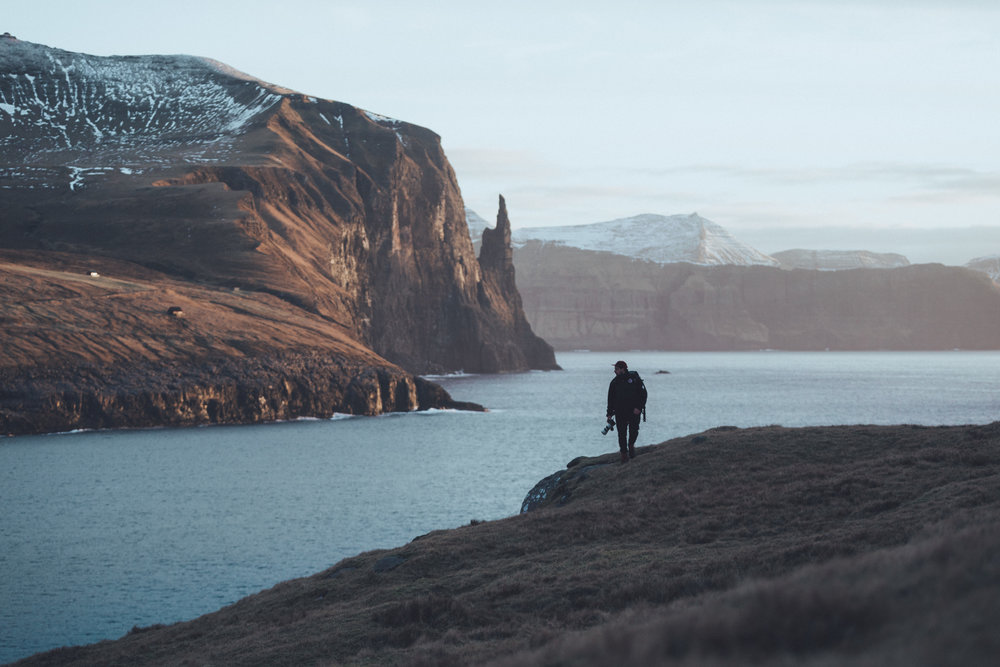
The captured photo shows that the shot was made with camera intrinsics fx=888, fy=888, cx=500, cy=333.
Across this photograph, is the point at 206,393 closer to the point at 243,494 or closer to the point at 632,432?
the point at 243,494

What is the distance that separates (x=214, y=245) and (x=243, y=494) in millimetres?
87156

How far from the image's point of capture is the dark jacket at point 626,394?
2428 cm

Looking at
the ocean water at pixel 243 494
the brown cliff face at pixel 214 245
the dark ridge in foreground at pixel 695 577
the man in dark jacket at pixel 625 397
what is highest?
the brown cliff face at pixel 214 245

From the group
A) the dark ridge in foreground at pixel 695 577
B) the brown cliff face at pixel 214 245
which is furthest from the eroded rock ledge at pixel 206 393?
the dark ridge in foreground at pixel 695 577

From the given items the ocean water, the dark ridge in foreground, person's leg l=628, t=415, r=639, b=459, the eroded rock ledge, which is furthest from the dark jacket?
the eroded rock ledge

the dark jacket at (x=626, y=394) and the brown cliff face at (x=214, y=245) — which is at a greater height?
the brown cliff face at (x=214, y=245)

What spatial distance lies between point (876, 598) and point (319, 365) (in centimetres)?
9991

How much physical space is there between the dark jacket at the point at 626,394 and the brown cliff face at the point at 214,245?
71.6m

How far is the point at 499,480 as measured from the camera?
180ft

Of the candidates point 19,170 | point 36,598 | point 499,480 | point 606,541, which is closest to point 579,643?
point 606,541

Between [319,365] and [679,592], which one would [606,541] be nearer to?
[679,592]

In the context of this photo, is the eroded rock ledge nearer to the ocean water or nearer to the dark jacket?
the ocean water

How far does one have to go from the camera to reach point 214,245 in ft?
422

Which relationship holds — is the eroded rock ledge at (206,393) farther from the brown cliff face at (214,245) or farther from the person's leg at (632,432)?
the person's leg at (632,432)
